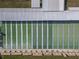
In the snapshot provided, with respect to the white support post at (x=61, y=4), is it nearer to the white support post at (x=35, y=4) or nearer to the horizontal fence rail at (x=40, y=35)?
the horizontal fence rail at (x=40, y=35)

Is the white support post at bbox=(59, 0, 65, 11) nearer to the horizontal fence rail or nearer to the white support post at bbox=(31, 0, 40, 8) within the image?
the horizontal fence rail

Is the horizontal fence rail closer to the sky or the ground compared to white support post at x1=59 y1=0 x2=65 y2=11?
closer to the ground

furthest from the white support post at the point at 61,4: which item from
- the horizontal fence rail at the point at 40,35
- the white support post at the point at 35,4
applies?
the white support post at the point at 35,4

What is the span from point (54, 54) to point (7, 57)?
2.46ft

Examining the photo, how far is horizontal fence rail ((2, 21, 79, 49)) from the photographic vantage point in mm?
4926

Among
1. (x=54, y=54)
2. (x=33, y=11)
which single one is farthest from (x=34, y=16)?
(x=54, y=54)

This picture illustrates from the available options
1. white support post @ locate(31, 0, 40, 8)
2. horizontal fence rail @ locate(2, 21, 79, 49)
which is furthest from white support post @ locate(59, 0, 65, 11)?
white support post @ locate(31, 0, 40, 8)

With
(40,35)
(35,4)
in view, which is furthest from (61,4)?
(40,35)

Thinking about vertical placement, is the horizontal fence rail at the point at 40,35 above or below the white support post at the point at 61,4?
below

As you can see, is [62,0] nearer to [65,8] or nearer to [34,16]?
[65,8]

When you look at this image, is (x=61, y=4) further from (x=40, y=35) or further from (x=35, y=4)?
(x=40, y=35)

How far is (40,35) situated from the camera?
4.95 metres

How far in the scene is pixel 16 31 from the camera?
4.95 m

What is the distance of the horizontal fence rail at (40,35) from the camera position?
4.93 metres
